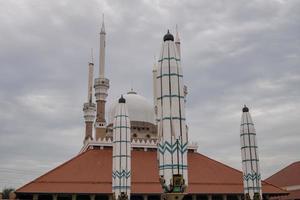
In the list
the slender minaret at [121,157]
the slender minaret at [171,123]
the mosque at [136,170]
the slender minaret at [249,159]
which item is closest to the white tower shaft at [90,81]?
the mosque at [136,170]

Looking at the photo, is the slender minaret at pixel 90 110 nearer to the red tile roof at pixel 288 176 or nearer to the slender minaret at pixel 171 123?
the red tile roof at pixel 288 176

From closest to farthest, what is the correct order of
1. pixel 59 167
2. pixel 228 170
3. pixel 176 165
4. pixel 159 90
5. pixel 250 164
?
pixel 176 165 < pixel 159 90 < pixel 250 164 < pixel 59 167 < pixel 228 170

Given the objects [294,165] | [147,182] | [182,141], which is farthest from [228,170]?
[182,141]

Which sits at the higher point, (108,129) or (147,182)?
(108,129)

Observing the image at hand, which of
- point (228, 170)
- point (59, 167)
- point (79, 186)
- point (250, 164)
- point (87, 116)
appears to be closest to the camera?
point (250, 164)

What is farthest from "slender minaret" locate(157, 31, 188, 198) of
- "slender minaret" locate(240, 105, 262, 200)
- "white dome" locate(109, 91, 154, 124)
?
"white dome" locate(109, 91, 154, 124)

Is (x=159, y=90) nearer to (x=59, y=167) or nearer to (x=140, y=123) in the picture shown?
(x=59, y=167)

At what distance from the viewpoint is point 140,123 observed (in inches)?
1989

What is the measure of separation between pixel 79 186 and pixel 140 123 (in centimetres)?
1525

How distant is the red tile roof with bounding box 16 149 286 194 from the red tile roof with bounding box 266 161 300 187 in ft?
35.9

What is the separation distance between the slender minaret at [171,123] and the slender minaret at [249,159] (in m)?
10.1

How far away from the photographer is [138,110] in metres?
50.8

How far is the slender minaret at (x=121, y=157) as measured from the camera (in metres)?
27.8

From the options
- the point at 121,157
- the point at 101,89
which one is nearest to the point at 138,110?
the point at 101,89
